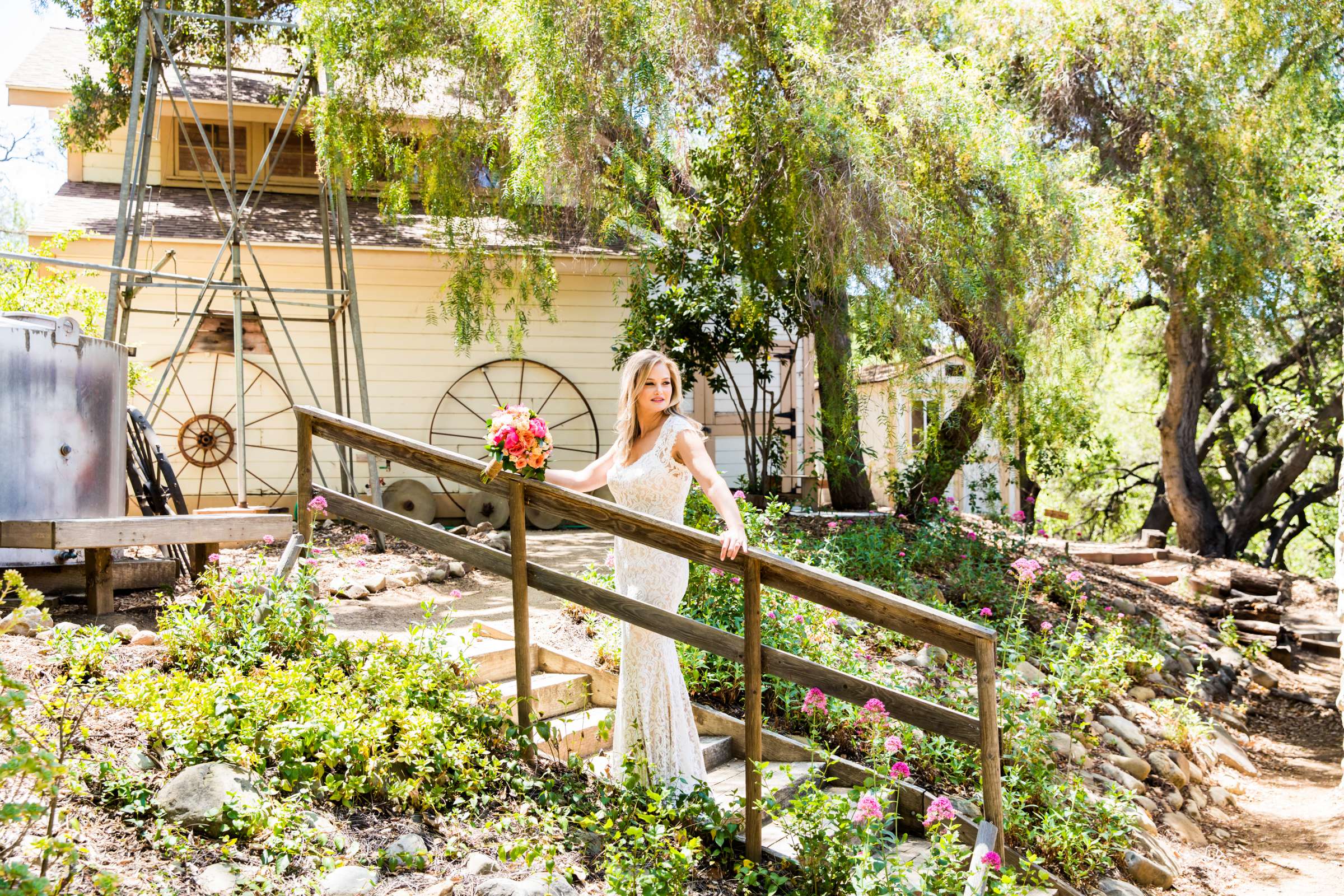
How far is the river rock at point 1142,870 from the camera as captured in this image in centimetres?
489

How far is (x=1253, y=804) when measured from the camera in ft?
22.7

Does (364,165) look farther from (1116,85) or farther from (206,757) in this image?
(1116,85)

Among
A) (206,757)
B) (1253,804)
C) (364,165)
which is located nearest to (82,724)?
(206,757)

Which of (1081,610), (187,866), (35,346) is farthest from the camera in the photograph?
(1081,610)

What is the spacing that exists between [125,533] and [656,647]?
2.73 m

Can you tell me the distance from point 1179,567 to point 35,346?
38.7ft

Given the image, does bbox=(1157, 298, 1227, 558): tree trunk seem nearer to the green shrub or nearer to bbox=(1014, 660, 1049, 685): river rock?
bbox=(1014, 660, 1049, 685): river rock

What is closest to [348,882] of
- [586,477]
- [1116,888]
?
[586,477]

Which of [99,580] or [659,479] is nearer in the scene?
[659,479]

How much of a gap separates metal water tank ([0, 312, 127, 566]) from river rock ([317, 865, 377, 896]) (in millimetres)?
3250

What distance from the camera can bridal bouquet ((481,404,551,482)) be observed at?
4.08 metres

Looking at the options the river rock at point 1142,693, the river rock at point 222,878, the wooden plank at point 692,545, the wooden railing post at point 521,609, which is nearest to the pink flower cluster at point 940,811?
the wooden plank at point 692,545

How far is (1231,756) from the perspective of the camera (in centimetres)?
755

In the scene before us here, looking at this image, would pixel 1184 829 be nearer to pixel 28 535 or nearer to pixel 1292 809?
pixel 1292 809
